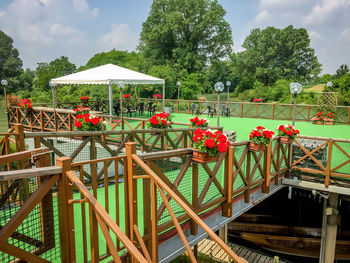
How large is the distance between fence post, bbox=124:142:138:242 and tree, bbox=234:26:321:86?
3893 cm

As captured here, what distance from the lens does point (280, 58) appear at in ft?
134

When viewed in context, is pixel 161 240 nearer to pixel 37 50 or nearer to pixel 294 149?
pixel 294 149

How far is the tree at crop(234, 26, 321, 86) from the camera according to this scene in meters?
39.3

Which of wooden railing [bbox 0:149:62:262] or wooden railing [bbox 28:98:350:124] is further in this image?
wooden railing [bbox 28:98:350:124]

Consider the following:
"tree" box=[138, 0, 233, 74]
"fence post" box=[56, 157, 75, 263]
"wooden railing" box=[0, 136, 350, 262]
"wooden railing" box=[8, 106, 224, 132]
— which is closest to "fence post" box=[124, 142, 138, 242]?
"wooden railing" box=[0, 136, 350, 262]

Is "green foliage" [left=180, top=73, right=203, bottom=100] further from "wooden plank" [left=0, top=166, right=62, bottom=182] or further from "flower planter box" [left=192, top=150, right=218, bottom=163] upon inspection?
"wooden plank" [left=0, top=166, right=62, bottom=182]

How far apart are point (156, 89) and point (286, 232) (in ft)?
55.5

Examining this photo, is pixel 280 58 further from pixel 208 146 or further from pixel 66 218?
pixel 66 218

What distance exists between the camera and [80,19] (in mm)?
48156

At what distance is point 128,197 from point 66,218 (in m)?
0.86

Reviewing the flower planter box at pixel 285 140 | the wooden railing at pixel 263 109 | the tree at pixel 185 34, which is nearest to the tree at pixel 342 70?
the tree at pixel 185 34

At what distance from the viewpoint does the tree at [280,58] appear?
39.3m

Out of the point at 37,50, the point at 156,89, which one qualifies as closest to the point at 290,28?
the point at 156,89

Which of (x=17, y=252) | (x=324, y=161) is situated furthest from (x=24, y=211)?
(x=324, y=161)
